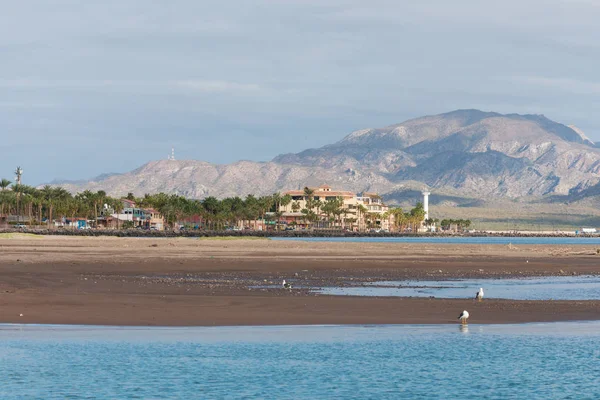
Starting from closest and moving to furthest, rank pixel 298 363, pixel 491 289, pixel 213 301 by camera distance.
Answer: pixel 298 363 → pixel 213 301 → pixel 491 289

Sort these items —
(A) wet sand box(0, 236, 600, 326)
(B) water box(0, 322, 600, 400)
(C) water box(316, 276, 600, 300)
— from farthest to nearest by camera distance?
(C) water box(316, 276, 600, 300) < (A) wet sand box(0, 236, 600, 326) < (B) water box(0, 322, 600, 400)

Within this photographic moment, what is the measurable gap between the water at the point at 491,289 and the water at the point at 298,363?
421 inches

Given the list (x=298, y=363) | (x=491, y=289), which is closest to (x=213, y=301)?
(x=298, y=363)

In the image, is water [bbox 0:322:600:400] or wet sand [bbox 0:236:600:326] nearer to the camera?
water [bbox 0:322:600:400]

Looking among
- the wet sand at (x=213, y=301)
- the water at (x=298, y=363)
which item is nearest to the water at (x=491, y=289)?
the wet sand at (x=213, y=301)

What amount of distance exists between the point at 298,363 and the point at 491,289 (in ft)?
74.3

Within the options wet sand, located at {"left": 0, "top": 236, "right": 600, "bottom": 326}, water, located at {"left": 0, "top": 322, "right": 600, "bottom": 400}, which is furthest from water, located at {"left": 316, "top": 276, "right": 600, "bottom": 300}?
water, located at {"left": 0, "top": 322, "right": 600, "bottom": 400}

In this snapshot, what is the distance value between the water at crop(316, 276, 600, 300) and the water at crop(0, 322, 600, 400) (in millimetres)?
10684

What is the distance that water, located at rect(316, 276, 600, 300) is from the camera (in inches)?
1438

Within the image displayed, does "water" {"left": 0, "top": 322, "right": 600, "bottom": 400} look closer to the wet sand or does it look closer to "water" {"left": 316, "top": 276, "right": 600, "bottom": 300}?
the wet sand

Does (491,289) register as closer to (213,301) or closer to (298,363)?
(213,301)

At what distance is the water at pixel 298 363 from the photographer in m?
17.6

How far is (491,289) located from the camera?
4103 centimetres

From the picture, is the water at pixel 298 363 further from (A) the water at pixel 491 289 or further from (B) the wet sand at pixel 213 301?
(A) the water at pixel 491 289
